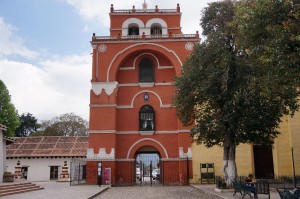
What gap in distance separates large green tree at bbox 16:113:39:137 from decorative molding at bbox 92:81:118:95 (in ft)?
127

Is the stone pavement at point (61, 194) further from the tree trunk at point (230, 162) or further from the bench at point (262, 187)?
the bench at point (262, 187)

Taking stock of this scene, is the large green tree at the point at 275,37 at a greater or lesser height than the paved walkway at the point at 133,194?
greater

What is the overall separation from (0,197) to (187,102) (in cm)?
1109

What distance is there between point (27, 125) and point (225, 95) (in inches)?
2080

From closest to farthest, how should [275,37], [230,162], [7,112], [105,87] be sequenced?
1. [275,37]
2. [230,162]
3. [105,87]
4. [7,112]

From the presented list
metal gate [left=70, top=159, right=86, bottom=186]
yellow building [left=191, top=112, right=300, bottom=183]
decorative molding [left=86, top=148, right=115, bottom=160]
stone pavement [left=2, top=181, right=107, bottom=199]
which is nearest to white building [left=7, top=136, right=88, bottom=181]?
metal gate [left=70, top=159, right=86, bottom=186]

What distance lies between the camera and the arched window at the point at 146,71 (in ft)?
98.4

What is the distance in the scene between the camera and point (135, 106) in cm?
2939

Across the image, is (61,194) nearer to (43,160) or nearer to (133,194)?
(133,194)

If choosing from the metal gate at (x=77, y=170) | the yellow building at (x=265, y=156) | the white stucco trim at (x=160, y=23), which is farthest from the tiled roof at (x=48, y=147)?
the white stucco trim at (x=160, y=23)

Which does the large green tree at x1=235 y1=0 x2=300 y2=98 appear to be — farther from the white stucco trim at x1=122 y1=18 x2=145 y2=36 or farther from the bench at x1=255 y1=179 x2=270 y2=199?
the white stucco trim at x1=122 y1=18 x2=145 y2=36

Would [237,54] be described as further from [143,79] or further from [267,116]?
[143,79]

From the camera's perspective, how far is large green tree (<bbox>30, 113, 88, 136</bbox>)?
56.4m

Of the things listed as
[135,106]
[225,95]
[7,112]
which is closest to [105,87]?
[135,106]
